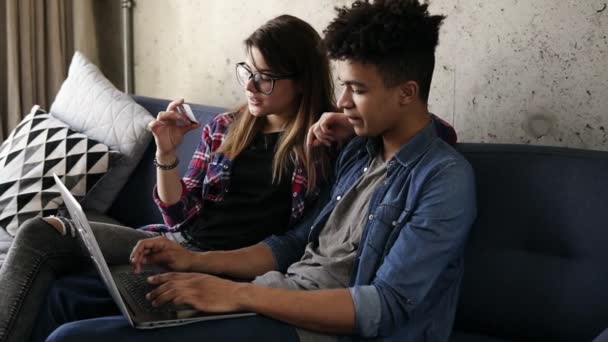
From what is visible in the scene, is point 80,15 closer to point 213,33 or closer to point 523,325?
point 213,33

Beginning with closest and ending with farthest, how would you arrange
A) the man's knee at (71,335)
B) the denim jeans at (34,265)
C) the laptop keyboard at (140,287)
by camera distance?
the man's knee at (71,335)
the laptop keyboard at (140,287)
the denim jeans at (34,265)

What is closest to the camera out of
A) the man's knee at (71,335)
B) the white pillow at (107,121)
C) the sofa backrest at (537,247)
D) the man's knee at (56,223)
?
the man's knee at (71,335)

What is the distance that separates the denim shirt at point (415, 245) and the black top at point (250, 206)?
0.43 m

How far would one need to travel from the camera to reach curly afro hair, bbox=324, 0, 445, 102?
4.57 ft

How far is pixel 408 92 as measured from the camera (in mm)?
1446

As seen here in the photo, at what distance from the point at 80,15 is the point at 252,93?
1723 mm

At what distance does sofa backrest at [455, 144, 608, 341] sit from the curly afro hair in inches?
12.5

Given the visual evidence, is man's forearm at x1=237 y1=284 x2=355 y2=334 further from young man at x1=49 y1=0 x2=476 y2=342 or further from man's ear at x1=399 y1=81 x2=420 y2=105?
man's ear at x1=399 y1=81 x2=420 y2=105

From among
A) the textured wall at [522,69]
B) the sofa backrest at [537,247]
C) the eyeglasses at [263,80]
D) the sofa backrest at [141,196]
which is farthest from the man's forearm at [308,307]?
the sofa backrest at [141,196]

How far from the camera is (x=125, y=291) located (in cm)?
142

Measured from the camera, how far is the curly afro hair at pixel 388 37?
4.57 feet

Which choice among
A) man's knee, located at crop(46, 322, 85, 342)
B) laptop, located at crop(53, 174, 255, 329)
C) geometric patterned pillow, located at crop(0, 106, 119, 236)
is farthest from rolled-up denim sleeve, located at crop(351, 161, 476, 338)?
geometric patterned pillow, located at crop(0, 106, 119, 236)

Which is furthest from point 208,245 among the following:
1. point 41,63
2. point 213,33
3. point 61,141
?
point 41,63

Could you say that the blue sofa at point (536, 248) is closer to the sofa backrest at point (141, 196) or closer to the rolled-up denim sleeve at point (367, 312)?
the rolled-up denim sleeve at point (367, 312)
